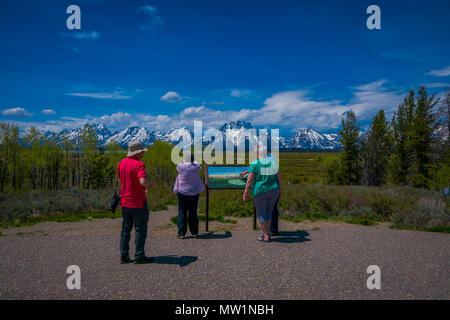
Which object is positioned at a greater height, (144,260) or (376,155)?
(376,155)

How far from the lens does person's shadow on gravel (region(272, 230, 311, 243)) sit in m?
6.14

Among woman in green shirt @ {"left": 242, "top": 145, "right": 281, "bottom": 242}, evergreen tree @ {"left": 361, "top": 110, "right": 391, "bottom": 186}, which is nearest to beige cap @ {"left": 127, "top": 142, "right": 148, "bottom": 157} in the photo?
woman in green shirt @ {"left": 242, "top": 145, "right": 281, "bottom": 242}

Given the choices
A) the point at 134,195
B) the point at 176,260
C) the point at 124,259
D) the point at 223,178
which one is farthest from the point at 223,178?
the point at 124,259

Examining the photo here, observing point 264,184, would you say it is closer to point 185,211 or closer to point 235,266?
point 235,266

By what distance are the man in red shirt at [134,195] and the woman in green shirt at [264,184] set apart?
2239 millimetres

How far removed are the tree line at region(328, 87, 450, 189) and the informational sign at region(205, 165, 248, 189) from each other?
2517cm

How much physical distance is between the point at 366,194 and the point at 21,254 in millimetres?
12332

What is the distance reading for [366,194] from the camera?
37.2ft

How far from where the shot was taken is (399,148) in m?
30.6

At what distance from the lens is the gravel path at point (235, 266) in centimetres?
362

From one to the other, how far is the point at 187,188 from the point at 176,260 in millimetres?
1812

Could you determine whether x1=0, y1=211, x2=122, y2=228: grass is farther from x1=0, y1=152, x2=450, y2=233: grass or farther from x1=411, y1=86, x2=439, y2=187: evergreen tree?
x1=411, y1=86, x2=439, y2=187: evergreen tree
